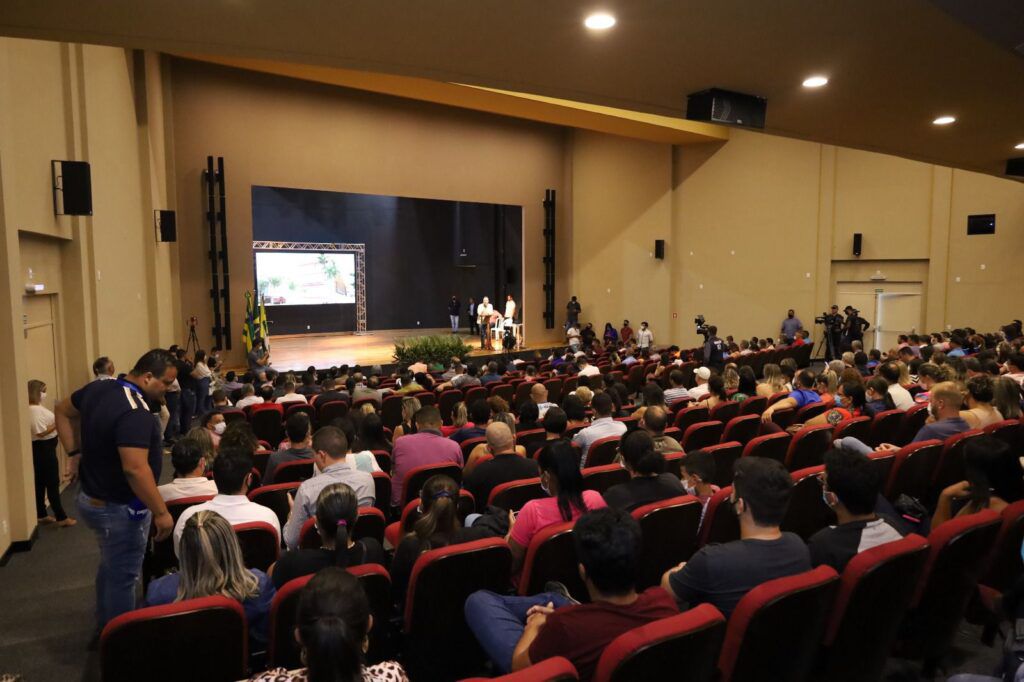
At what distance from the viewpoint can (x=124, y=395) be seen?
130 inches

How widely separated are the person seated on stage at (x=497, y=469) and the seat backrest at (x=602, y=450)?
84 cm

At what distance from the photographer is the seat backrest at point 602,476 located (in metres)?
3.88

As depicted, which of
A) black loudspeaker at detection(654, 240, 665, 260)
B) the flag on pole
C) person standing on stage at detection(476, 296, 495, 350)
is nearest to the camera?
the flag on pole

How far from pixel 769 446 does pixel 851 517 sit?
1.92 meters

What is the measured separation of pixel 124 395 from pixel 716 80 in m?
4.33

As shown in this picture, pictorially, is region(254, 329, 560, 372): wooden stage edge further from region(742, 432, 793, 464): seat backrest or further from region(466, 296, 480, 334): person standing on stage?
region(742, 432, 793, 464): seat backrest

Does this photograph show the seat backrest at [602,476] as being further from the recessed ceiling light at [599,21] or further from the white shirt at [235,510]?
the recessed ceiling light at [599,21]

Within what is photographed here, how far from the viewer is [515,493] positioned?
3535 millimetres

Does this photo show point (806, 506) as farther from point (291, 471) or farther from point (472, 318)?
point (472, 318)

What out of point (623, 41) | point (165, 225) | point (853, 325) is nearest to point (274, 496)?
point (623, 41)

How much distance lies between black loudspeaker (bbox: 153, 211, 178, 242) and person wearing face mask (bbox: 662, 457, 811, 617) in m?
11.1

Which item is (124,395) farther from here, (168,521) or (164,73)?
(164,73)

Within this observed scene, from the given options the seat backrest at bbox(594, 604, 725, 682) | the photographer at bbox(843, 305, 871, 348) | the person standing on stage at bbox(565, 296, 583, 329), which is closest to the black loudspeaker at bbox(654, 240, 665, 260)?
the person standing on stage at bbox(565, 296, 583, 329)

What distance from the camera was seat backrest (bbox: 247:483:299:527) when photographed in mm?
3775
